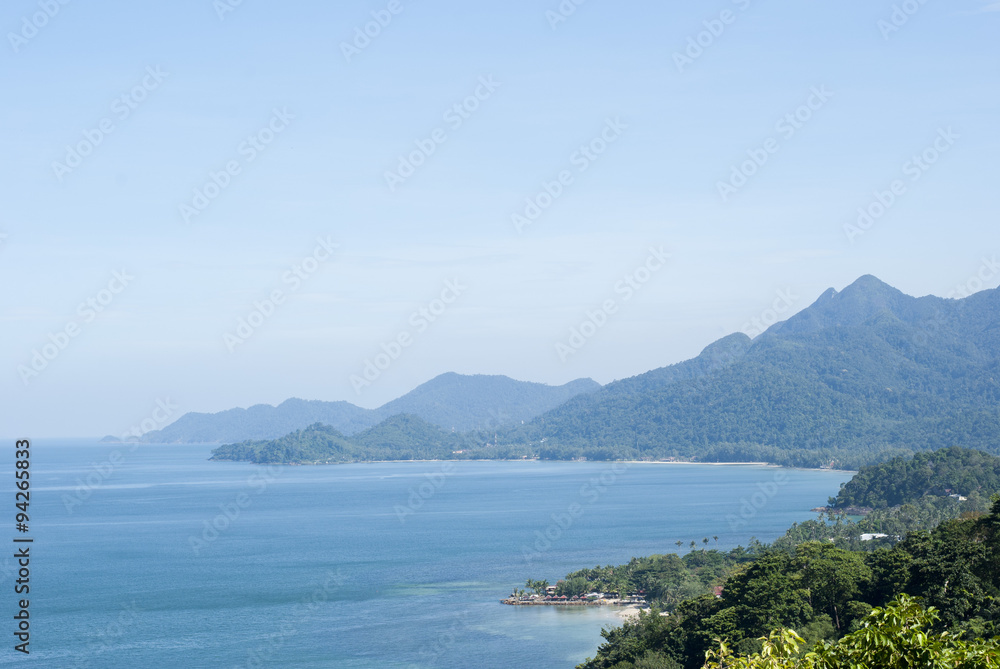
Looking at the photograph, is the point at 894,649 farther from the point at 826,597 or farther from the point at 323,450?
the point at 323,450

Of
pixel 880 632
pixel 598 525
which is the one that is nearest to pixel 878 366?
pixel 598 525

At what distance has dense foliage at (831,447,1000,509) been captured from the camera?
241ft

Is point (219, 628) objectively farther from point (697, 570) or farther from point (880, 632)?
point (880, 632)

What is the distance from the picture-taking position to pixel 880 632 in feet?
20.3

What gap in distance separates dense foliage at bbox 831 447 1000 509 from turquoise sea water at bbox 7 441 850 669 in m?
5.15

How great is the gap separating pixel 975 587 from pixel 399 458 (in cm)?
17253

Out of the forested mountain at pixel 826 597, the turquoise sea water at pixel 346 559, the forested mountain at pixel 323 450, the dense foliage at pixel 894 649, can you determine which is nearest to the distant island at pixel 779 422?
the forested mountain at pixel 323 450

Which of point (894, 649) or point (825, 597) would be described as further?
point (825, 597)

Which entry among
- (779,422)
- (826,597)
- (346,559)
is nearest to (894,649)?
(826,597)

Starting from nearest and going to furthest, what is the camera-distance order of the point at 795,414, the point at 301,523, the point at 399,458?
1. the point at 301,523
2. the point at 795,414
3. the point at 399,458

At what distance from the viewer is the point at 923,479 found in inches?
2955

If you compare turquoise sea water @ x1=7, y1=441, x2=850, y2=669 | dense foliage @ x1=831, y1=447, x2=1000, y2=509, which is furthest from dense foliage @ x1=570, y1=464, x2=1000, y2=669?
dense foliage @ x1=831, y1=447, x2=1000, y2=509

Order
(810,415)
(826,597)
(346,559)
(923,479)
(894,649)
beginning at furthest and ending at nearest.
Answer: (810,415), (923,479), (346,559), (826,597), (894,649)

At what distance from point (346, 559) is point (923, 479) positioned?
4940 centimetres
